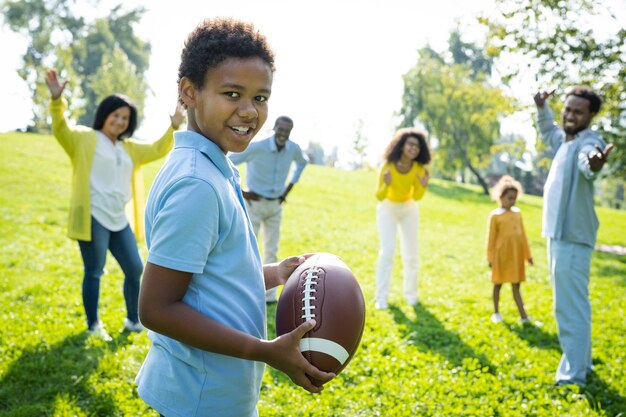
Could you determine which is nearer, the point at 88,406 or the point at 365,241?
the point at 88,406

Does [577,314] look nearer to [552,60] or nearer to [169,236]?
[169,236]

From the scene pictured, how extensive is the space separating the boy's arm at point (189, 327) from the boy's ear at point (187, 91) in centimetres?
62

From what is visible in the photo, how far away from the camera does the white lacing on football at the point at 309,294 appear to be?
191 cm

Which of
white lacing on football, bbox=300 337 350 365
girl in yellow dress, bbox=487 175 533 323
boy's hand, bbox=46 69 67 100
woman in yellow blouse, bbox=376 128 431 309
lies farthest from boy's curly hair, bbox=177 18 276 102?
girl in yellow dress, bbox=487 175 533 323

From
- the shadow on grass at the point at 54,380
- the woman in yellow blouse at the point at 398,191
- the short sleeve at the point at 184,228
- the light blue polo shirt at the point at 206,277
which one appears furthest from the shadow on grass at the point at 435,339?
the short sleeve at the point at 184,228

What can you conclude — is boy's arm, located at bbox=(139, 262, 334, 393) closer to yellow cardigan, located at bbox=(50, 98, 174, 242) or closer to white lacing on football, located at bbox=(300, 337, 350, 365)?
white lacing on football, located at bbox=(300, 337, 350, 365)

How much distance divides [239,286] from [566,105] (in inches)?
158

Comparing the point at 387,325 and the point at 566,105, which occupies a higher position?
the point at 566,105

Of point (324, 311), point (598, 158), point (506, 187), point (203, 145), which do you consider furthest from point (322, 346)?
point (506, 187)

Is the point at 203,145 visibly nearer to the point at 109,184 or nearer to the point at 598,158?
the point at 598,158

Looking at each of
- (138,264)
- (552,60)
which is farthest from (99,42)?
(138,264)

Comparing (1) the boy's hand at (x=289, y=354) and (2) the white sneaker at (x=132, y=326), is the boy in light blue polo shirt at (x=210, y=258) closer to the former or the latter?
(1) the boy's hand at (x=289, y=354)

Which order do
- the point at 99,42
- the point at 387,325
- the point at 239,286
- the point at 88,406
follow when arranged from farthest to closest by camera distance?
1. the point at 99,42
2. the point at 387,325
3. the point at 88,406
4. the point at 239,286

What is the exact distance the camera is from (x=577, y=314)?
14.4 feet
